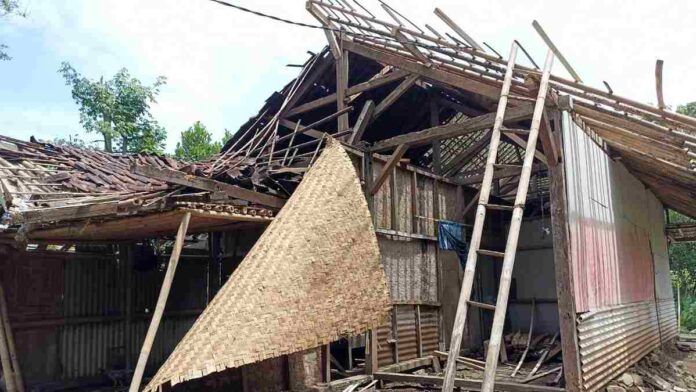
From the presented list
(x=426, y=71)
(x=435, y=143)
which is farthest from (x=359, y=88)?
(x=435, y=143)

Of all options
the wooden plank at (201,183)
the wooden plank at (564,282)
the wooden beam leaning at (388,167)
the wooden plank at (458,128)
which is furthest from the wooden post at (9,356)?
the wooden plank at (564,282)

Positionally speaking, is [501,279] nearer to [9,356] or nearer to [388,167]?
[388,167]

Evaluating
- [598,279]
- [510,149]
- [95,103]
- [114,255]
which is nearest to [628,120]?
[598,279]

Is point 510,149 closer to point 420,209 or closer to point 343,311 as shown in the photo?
point 420,209

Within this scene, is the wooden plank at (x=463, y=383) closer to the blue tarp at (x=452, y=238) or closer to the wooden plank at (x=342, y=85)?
the blue tarp at (x=452, y=238)

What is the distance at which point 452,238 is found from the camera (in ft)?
30.4

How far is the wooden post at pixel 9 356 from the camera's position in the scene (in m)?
6.70

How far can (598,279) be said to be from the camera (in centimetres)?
702

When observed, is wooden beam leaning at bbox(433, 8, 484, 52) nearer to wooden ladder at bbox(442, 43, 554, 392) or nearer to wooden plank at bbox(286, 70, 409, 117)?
wooden plank at bbox(286, 70, 409, 117)

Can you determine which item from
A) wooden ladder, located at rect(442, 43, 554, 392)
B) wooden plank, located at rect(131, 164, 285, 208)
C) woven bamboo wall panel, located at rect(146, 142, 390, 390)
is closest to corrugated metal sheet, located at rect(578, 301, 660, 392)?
woven bamboo wall panel, located at rect(146, 142, 390, 390)

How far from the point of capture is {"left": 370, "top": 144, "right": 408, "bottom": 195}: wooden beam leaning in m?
7.52

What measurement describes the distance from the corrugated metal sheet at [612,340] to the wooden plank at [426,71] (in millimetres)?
3113

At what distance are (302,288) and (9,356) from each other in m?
4.41

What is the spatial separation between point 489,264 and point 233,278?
24.3 ft
